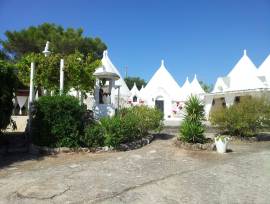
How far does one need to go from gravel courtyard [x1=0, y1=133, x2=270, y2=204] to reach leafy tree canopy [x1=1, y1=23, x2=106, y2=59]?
20.0 m

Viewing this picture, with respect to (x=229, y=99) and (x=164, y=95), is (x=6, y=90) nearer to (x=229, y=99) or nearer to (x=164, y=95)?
(x=164, y=95)

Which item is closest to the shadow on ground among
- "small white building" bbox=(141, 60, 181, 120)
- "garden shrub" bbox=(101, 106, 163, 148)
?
"garden shrub" bbox=(101, 106, 163, 148)

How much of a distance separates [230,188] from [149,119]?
267 inches

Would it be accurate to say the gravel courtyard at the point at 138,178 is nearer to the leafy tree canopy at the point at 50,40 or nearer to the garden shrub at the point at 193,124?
the garden shrub at the point at 193,124

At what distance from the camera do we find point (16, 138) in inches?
485

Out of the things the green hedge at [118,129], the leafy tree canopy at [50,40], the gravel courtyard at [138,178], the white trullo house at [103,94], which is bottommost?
the gravel courtyard at [138,178]

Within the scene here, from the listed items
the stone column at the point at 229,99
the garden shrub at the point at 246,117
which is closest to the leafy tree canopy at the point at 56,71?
the garden shrub at the point at 246,117

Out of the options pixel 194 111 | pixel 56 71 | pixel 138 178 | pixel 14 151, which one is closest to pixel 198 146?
pixel 194 111

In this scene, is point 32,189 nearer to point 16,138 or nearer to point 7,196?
point 7,196

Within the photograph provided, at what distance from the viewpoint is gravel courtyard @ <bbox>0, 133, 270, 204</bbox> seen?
5828 mm

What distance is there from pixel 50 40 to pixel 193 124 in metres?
20.7

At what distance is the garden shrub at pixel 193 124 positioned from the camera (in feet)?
38.6

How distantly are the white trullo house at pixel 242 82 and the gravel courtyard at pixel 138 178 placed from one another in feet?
45.7

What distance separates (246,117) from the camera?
1398 centimetres
